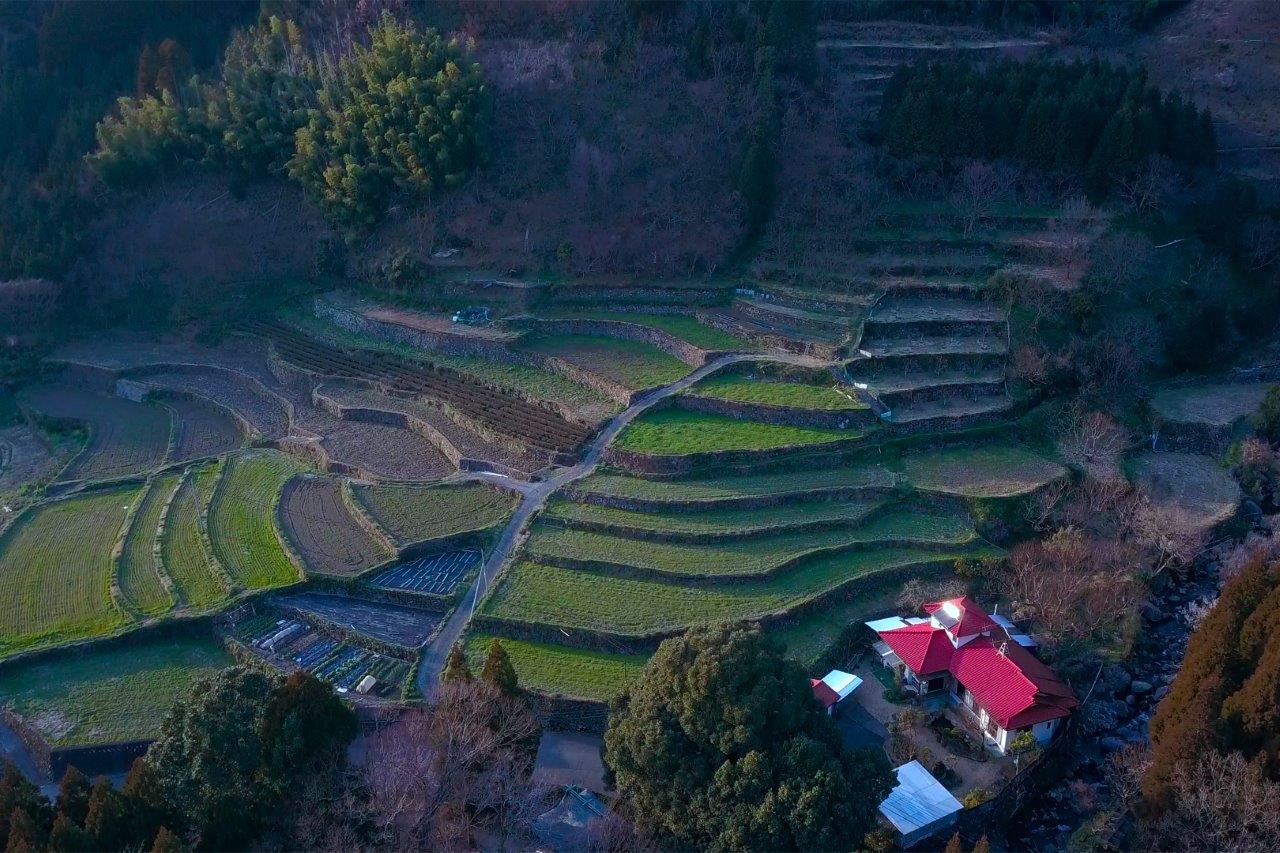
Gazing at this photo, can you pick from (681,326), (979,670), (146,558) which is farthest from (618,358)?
(979,670)

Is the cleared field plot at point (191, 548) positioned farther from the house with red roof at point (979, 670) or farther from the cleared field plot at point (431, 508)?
the house with red roof at point (979, 670)

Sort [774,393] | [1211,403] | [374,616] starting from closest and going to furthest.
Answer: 1. [374,616]
2. [774,393]
3. [1211,403]

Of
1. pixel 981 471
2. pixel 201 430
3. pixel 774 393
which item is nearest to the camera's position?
pixel 981 471

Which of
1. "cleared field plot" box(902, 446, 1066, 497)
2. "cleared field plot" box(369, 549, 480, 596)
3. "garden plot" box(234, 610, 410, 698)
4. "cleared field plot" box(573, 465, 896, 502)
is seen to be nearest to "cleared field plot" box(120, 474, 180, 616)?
"garden plot" box(234, 610, 410, 698)

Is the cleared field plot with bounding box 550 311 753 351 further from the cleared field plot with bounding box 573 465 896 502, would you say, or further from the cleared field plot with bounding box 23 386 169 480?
the cleared field plot with bounding box 23 386 169 480

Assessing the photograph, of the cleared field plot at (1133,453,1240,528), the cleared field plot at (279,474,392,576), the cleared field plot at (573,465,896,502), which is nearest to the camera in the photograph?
the cleared field plot at (279,474,392,576)

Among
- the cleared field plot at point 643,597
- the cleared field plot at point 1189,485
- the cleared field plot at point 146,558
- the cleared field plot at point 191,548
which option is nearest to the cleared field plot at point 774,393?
the cleared field plot at point 643,597

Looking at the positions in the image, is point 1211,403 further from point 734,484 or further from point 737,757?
point 737,757

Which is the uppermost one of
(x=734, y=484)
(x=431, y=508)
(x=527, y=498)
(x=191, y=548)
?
(x=734, y=484)
